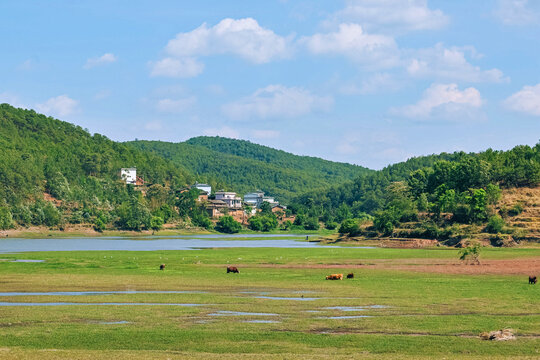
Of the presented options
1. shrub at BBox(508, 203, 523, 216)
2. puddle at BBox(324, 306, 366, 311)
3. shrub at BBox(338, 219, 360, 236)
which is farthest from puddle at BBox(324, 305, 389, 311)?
shrub at BBox(338, 219, 360, 236)

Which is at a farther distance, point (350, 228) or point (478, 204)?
point (350, 228)

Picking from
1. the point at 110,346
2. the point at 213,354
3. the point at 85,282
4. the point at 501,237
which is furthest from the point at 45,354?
the point at 501,237

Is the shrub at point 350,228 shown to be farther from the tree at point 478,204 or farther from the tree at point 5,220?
the tree at point 5,220

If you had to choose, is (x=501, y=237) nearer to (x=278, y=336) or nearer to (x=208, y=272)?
(x=208, y=272)

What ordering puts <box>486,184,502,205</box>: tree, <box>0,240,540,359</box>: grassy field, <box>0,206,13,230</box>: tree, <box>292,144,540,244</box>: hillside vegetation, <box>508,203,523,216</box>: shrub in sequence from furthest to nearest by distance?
1. <box>0,206,13,230</box>: tree
2. <box>486,184,502,205</box>: tree
3. <box>508,203,523,216</box>: shrub
4. <box>292,144,540,244</box>: hillside vegetation
5. <box>0,240,540,359</box>: grassy field

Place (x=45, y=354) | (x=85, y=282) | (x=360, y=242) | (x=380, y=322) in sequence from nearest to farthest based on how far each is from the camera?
(x=45, y=354)
(x=380, y=322)
(x=85, y=282)
(x=360, y=242)

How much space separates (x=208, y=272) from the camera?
6894cm

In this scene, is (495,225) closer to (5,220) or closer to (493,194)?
(493,194)

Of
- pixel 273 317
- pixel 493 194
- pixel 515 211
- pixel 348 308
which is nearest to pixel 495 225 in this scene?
pixel 515 211

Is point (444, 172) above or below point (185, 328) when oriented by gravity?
above

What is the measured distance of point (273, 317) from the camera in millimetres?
39188

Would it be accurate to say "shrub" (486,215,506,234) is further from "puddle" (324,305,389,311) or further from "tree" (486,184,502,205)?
"puddle" (324,305,389,311)

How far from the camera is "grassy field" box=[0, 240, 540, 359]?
3111 cm

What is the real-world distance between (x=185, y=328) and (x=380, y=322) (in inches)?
373
